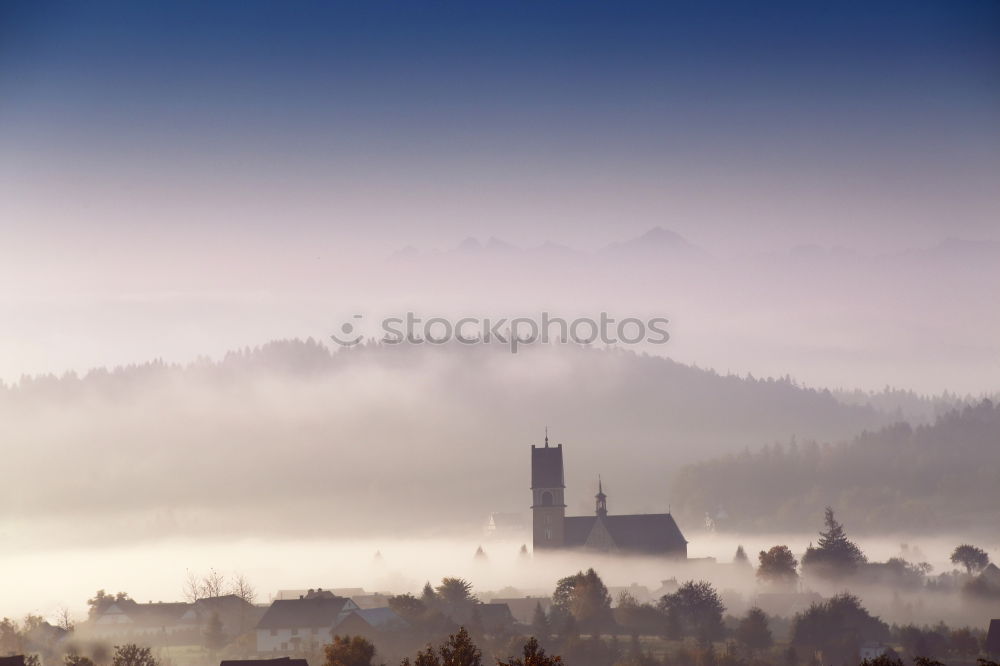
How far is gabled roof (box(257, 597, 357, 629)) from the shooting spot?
567 feet

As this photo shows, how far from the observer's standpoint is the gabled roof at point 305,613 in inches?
6806

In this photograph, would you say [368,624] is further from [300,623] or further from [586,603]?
[586,603]

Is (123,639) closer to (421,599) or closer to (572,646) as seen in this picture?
(421,599)

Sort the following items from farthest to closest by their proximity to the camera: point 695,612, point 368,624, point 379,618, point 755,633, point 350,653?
point 695,612, point 379,618, point 368,624, point 755,633, point 350,653

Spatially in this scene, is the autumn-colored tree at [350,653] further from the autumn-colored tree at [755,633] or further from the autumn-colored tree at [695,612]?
the autumn-colored tree at [755,633]

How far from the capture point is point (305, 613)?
17525 cm

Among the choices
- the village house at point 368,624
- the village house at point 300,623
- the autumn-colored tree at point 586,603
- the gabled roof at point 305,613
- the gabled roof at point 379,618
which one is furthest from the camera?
the gabled roof at point 305,613

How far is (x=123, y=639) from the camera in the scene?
19050 cm

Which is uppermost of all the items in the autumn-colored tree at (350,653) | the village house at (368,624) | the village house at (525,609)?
the village house at (525,609)

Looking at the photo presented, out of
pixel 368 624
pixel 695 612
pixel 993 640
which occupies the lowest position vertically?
pixel 993 640

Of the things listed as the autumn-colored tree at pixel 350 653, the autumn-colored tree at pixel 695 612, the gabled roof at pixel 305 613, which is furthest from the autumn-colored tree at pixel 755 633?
the autumn-colored tree at pixel 350 653

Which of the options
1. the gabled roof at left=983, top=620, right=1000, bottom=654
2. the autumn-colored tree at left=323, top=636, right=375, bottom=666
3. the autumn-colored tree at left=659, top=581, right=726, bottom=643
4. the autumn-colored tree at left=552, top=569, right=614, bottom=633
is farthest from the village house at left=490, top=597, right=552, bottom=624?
the autumn-colored tree at left=323, top=636, right=375, bottom=666

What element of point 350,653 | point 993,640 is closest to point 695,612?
point 993,640

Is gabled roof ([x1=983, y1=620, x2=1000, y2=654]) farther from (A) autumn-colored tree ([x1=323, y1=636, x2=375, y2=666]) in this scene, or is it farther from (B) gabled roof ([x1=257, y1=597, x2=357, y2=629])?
(B) gabled roof ([x1=257, y1=597, x2=357, y2=629])
